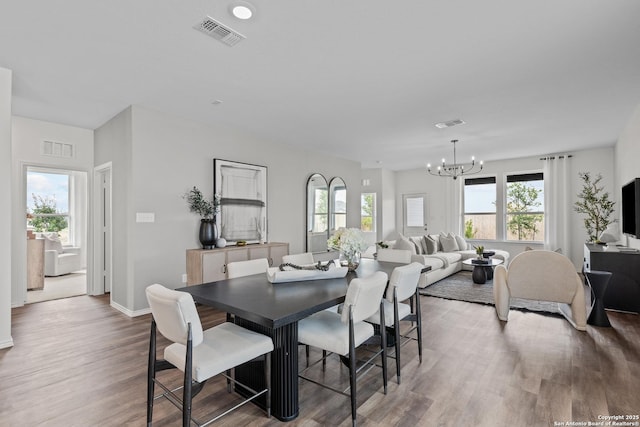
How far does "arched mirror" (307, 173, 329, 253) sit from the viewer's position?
6547mm

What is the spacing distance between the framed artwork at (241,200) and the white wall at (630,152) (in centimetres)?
518

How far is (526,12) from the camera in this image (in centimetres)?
222

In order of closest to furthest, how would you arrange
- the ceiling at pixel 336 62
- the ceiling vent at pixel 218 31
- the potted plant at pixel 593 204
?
the ceiling at pixel 336 62, the ceiling vent at pixel 218 31, the potted plant at pixel 593 204

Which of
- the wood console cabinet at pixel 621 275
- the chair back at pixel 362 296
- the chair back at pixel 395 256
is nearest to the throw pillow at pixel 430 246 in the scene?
the wood console cabinet at pixel 621 275

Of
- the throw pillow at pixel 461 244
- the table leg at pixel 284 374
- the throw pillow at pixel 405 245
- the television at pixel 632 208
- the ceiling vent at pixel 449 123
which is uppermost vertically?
the ceiling vent at pixel 449 123

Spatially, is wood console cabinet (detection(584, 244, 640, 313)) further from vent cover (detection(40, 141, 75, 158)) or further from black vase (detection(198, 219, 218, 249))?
vent cover (detection(40, 141, 75, 158))

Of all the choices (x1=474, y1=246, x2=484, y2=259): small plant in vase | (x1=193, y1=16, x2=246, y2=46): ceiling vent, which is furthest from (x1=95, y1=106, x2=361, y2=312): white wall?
(x1=474, y1=246, x2=484, y2=259): small plant in vase

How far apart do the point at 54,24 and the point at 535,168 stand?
338 inches

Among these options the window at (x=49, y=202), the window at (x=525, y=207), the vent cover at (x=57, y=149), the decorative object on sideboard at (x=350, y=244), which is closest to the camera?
the decorative object on sideboard at (x=350, y=244)

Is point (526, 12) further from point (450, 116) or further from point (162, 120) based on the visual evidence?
point (162, 120)

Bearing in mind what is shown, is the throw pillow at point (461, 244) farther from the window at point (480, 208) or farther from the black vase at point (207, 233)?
the black vase at point (207, 233)

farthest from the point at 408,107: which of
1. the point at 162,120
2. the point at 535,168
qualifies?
the point at 535,168

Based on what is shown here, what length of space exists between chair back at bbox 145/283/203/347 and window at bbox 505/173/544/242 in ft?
26.9

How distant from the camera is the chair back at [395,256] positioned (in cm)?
367
